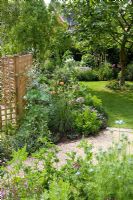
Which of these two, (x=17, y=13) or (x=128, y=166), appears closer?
(x=128, y=166)

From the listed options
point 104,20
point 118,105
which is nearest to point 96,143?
point 118,105

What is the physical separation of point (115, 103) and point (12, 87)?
4.73m

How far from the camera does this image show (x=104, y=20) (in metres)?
12.5

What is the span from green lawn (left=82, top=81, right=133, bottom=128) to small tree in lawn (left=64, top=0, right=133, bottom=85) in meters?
1.74

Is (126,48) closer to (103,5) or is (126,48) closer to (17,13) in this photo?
(103,5)

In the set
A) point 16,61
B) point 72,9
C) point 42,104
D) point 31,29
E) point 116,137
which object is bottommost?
point 116,137

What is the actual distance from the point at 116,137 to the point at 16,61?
250 cm

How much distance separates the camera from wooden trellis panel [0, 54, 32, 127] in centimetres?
700

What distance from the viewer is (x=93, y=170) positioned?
338cm

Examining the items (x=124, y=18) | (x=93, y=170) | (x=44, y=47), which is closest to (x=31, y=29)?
(x=44, y=47)

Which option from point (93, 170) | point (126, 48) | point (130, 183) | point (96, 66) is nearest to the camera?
point (130, 183)

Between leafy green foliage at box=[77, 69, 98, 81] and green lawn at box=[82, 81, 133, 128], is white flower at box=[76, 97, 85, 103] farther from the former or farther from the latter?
leafy green foliage at box=[77, 69, 98, 81]

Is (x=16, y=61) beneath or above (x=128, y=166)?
above

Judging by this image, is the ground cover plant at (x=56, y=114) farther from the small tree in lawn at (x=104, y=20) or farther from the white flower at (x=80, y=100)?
the small tree in lawn at (x=104, y=20)
